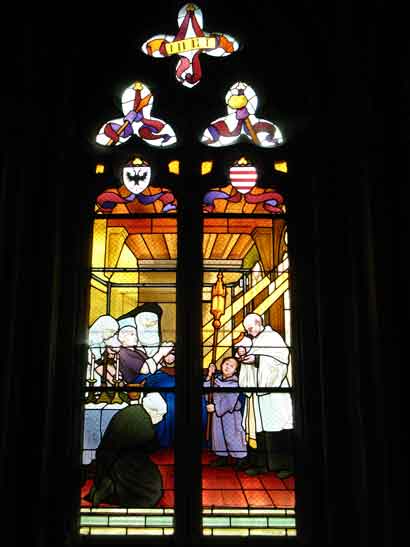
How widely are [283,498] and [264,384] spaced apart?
51cm

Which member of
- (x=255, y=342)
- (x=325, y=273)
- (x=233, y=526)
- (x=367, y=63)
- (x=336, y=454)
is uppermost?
(x=367, y=63)

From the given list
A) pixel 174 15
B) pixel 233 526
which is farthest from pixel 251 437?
pixel 174 15

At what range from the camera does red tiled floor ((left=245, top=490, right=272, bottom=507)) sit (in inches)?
142

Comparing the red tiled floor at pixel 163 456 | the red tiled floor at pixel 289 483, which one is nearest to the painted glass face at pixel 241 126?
the red tiled floor at pixel 163 456

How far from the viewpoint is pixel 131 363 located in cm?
382

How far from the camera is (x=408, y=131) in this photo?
3496 millimetres

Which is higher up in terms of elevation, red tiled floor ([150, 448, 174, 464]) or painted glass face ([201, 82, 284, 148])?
painted glass face ([201, 82, 284, 148])

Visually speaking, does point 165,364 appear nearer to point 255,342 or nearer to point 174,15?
point 255,342

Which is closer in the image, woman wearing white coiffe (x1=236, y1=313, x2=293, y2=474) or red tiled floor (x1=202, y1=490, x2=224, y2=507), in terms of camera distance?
red tiled floor (x1=202, y1=490, x2=224, y2=507)

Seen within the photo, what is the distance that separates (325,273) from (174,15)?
1.67 metres

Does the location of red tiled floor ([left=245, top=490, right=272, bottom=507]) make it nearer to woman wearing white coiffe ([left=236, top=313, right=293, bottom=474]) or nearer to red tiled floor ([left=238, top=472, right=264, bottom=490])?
red tiled floor ([left=238, top=472, right=264, bottom=490])

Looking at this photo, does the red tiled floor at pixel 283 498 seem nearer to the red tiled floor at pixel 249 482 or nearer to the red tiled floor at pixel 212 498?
the red tiled floor at pixel 249 482

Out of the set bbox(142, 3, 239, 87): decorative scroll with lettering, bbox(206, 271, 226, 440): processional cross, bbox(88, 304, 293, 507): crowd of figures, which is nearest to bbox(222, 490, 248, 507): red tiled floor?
bbox(88, 304, 293, 507): crowd of figures

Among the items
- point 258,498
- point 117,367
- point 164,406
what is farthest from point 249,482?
point 117,367
